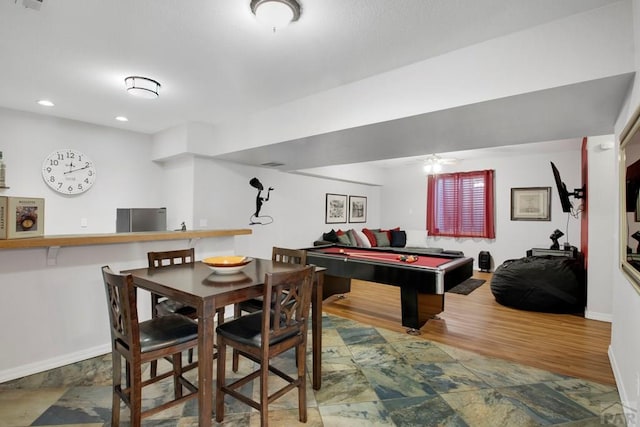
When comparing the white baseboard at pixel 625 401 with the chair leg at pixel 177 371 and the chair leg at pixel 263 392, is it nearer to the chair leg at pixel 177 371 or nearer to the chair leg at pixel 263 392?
the chair leg at pixel 263 392

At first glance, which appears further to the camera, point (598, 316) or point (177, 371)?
point (598, 316)

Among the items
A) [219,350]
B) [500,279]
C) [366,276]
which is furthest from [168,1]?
[500,279]

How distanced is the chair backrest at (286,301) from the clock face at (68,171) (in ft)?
12.7

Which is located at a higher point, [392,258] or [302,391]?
[392,258]

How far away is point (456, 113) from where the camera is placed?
8.41 ft

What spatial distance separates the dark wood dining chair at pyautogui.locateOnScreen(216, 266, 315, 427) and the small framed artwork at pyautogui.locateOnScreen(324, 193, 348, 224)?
515 cm

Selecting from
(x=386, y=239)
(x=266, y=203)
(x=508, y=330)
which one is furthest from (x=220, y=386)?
(x=386, y=239)

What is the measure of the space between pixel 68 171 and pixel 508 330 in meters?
5.80

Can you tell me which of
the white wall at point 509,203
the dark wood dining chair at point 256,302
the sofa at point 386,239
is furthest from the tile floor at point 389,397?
the white wall at point 509,203

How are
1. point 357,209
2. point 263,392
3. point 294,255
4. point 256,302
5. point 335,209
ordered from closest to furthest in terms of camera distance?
1. point 263,392
2. point 256,302
3. point 294,255
4. point 335,209
5. point 357,209

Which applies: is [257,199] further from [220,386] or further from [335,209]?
[220,386]

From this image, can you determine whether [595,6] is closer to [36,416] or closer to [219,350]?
[219,350]

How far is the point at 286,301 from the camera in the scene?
1857mm

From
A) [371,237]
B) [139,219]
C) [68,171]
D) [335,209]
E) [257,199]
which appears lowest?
[371,237]
